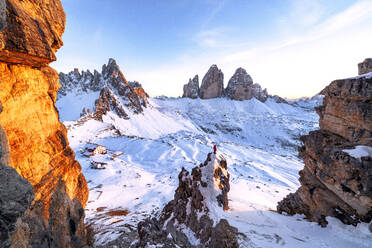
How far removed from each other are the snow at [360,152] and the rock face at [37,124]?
1347cm

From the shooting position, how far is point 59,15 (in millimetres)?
7980

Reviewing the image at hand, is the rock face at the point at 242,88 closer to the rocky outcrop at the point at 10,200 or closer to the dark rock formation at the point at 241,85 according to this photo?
the dark rock formation at the point at 241,85

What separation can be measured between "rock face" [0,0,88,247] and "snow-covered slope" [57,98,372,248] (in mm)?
4181

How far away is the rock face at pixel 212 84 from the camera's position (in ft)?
382

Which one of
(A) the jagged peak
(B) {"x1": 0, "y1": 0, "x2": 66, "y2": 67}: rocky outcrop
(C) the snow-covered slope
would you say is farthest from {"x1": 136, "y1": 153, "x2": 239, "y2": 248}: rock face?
(A) the jagged peak

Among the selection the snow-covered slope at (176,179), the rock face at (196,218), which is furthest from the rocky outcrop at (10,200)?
the snow-covered slope at (176,179)

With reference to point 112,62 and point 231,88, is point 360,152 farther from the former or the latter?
point 231,88

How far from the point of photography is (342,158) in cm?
814

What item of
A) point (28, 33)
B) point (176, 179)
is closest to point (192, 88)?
point (176, 179)

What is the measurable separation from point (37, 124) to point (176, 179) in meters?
19.8

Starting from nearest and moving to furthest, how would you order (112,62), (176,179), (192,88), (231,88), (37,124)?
1. (37,124)
2. (176,179)
3. (112,62)
4. (231,88)
5. (192,88)

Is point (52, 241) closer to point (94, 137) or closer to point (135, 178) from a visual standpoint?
point (135, 178)

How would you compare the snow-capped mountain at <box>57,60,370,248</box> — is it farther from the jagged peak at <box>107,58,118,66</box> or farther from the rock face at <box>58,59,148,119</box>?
the jagged peak at <box>107,58,118,66</box>

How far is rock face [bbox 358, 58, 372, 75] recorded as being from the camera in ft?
32.4
